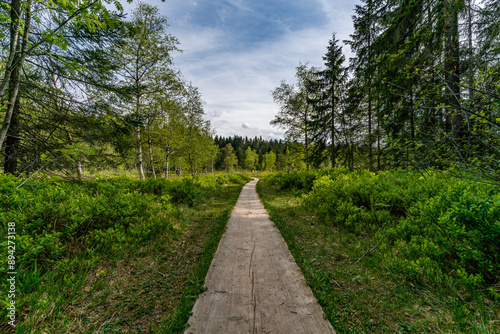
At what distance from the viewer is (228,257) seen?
11.3ft

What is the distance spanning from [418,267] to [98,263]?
502 cm

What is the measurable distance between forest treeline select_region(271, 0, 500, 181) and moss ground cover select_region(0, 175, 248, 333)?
441 centimetres

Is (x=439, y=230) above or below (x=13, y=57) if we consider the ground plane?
below

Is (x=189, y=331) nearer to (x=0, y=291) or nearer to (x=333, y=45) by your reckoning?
(x=0, y=291)

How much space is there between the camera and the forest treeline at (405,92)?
318cm

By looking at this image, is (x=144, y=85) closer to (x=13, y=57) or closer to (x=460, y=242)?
(x=13, y=57)

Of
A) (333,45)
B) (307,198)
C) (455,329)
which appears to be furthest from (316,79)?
(455,329)

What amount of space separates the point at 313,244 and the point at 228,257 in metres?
2.03

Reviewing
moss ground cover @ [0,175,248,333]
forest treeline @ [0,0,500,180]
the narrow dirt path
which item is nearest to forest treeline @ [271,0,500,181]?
forest treeline @ [0,0,500,180]

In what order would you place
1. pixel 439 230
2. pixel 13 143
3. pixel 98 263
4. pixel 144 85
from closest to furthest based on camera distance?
pixel 439 230 → pixel 98 263 → pixel 13 143 → pixel 144 85

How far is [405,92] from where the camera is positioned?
712 centimetres

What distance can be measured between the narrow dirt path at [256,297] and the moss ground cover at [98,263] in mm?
233

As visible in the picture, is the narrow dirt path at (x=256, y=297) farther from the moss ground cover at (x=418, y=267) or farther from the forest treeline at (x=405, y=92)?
the forest treeline at (x=405, y=92)

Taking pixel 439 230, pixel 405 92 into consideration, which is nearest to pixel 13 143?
pixel 439 230
